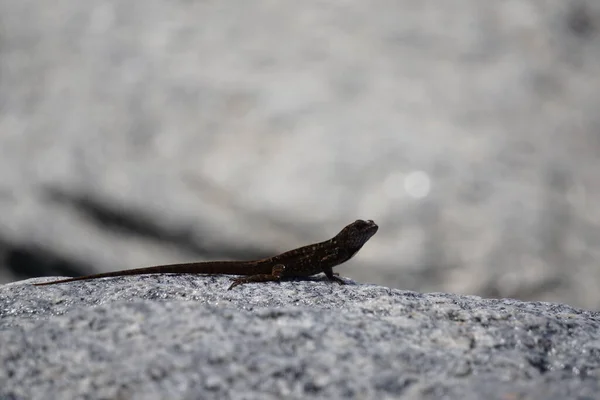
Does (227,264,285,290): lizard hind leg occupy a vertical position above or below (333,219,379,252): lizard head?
below

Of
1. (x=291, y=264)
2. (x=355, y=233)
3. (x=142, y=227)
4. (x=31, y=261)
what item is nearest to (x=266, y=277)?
(x=291, y=264)

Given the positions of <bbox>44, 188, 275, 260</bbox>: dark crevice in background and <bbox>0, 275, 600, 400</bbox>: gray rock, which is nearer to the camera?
<bbox>0, 275, 600, 400</bbox>: gray rock

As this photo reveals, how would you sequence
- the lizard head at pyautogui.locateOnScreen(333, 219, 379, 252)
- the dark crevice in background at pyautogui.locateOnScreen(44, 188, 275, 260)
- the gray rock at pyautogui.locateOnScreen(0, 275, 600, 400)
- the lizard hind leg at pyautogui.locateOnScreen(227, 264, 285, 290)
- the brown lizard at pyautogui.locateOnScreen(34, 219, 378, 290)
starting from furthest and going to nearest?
the dark crevice in background at pyautogui.locateOnScreen(44, 188, 275, 260), the lizard head at pyautogui.locateOnScreen(333, 219, 379, 252), the brown lizard at pyautogui.locateOnScreen(34, 219, 378, 290), the lizard hind leg at pyautogui.locateOnScreen(227, 264, 285, 290), the gray rock at pyautogui.locateOnScreen(0, 275, 600, 400)

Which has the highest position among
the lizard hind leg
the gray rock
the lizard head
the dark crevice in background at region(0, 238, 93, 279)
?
the dark crevice in background at region(0, 238, 93, 279)

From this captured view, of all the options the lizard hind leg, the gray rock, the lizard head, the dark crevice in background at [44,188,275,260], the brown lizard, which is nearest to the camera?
the gray rock

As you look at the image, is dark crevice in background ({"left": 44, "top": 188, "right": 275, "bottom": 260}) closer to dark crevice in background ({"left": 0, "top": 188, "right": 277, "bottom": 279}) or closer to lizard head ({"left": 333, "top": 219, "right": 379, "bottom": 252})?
dark crevice in background ({"left": 0, "top": 188, "right": 277, "bottom": 279})

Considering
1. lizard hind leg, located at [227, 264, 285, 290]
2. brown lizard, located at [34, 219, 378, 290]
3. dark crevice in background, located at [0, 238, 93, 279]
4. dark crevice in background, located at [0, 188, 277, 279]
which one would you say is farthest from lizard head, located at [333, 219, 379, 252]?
dark crevice in background, located at [0, 238, 93, 279]
